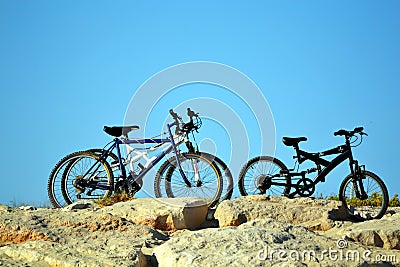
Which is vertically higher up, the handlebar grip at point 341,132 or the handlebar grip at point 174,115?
the handlebar grip at point 174,115

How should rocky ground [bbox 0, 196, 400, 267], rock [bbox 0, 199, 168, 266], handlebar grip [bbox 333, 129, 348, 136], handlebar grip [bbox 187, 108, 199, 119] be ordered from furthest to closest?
handlebar grip [bbox 333, 129, 348, 136]
handlebar grip [bbox 187, 108, 199, 119]
rock [bbox 0, 199, 168, 266]
rocky ground [bbox 0, 196, 400, 267]

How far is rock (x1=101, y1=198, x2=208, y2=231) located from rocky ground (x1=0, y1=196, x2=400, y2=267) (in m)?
0.01

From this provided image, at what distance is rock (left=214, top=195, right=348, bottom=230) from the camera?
7816mm

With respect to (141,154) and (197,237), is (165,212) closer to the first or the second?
(197,237)

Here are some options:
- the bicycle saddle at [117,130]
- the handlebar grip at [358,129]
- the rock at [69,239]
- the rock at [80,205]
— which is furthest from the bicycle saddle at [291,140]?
the rock at [69,239]

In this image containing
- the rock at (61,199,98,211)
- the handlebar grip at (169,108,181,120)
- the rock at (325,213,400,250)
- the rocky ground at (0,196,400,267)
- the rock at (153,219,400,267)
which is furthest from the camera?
the handlebar grip at (169,108,181,120)

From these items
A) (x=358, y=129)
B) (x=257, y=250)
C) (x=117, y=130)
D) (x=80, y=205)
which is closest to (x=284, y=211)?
(x=358, y=129)

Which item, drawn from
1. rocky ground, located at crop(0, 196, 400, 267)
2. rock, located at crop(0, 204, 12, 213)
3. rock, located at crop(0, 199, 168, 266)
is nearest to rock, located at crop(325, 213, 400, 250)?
rocky ground, located at crop(0, 196, 400, 267)

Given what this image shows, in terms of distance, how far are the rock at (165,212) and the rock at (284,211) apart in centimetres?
31

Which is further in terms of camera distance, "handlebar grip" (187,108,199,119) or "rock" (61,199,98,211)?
"handlebar grip" (187,108,199,119)

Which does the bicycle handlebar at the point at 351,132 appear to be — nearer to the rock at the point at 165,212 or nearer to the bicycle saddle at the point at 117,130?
the rock at the point at 165,212

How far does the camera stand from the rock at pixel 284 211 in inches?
308

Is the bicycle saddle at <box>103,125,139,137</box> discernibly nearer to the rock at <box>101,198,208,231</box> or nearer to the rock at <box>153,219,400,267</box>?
the rock at <box>101,198,208,231</box>

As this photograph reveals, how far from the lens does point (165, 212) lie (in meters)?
7.73
